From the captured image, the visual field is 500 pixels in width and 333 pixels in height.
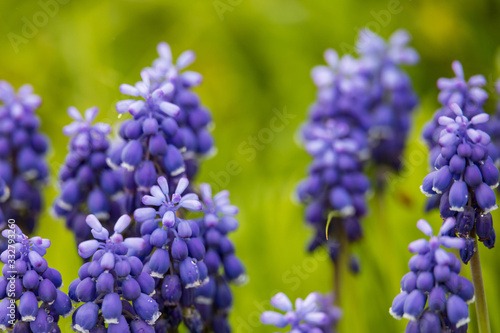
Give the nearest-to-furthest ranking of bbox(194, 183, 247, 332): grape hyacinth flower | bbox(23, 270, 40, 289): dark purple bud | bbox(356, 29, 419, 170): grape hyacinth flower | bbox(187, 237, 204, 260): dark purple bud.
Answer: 1. bbox(23, 270, 40, 289): dark purple bud
2. bbox(187, 237, 204, 260): dark purple bud
3. bbox(194, 183, 247, 332): grape hyacinth flower
4. bbox(356, 29, 419, 170): grape hyacinth flower

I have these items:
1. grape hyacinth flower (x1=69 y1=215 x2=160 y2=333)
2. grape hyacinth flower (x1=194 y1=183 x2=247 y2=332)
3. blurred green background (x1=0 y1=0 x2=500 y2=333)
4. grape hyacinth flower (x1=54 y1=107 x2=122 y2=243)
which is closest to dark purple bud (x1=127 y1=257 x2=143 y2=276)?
grape hyacinth flower (x1=69 y1=215 x2=160 y2=333)

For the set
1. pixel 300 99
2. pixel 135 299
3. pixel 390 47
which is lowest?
pixel 135 299

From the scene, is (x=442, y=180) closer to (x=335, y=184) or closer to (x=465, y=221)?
(x=465, y=221)

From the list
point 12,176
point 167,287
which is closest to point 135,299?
point 167,287

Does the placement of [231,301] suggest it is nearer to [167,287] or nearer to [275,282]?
[167,287]

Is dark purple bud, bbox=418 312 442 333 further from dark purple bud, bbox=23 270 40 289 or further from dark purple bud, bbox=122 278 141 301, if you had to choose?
dark purple bud, bbox=23 270 40 289

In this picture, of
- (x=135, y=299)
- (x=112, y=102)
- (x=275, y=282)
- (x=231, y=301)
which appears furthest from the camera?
(x=112, y=102)

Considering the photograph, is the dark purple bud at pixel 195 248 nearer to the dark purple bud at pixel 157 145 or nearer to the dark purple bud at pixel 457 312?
the dark purple bud at pixel 157 145

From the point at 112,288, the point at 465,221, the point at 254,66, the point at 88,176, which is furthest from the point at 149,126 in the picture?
the point at 254,66
